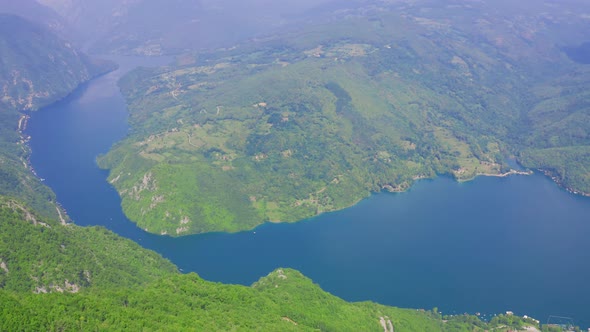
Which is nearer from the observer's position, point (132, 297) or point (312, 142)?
point (132, 297)

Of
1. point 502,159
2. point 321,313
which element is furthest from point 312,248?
point 502,159

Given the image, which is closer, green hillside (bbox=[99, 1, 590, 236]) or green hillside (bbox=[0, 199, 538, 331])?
green hillside (bbox=[0, 199, 538, 331])

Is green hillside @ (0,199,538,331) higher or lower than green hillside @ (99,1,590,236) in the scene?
higher

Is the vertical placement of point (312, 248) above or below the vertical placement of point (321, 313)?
below

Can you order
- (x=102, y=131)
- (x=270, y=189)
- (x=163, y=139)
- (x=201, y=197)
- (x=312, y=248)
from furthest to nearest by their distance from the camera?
(x=102, y=131) → (x=163, y=139) → (x=270, y=189) → (x=201, y=197) → (x=312, y=248)

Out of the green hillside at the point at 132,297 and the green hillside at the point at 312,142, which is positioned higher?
the green hillside at the point at 132,297

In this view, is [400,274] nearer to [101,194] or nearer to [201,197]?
[201,197]

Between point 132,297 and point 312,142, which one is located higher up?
point 132,297

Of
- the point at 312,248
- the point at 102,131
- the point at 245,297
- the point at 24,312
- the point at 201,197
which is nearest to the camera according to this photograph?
the point at 24,312

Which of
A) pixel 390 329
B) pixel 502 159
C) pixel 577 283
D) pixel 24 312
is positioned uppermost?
pixel 24 312

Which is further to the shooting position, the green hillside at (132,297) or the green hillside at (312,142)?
the green hillside at (312,142)

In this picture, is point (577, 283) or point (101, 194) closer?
point (577, 283)
